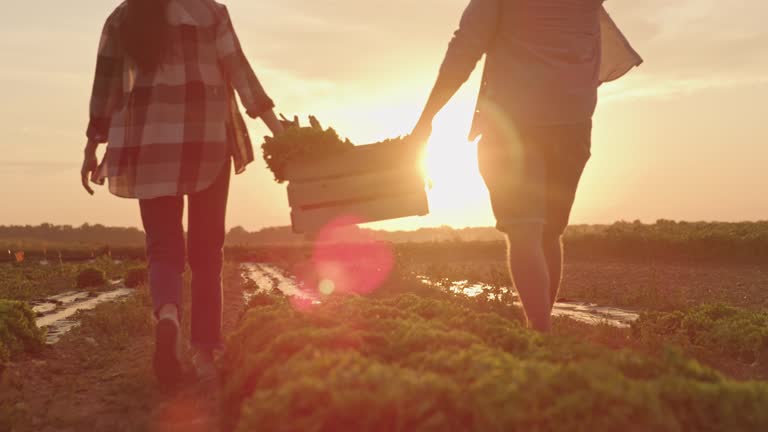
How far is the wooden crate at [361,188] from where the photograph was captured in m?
4.33

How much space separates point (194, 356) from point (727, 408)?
3.52 m

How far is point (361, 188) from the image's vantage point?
14.2 ft

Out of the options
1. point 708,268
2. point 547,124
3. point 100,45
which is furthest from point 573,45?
point 708,268

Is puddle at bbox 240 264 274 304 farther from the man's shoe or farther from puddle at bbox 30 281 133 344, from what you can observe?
the man's shoe

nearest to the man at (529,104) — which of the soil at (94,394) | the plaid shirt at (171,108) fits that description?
the plaid shirt at (171,108)

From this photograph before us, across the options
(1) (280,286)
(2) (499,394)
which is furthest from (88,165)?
(1) (280,286)

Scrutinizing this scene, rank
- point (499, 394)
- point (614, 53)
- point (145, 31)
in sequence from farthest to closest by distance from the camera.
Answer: point (614, 53) < point (145, 31) < point (499, 394)

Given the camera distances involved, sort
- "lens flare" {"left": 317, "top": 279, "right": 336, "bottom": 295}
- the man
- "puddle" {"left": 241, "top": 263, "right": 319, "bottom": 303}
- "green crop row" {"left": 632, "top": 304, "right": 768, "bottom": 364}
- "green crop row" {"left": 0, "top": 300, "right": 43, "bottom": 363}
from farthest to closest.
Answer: "lens flare" {"left": 317, "top": 279, "right": 336, "bottom": 295} → "puddle" {"left": 241, "top": 263, "right": 319, "bottom": 303} → "green crop row" {"left": 0, "top": 300, "right": 43, "bottom": 363} → "green crop row" {"left": 632, "top": 304, "right": 768, "bottom": 364} → the man

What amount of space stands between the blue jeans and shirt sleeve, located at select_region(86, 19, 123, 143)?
60cm

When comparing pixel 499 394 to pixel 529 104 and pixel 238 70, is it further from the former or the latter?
pixel 238 70

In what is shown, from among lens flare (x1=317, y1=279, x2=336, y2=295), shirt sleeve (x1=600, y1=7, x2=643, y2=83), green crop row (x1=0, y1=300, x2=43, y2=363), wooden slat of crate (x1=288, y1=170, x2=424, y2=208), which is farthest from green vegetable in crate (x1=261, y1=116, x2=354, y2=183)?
lens flare (x1=317, y1=279, x2=336, y2=295)

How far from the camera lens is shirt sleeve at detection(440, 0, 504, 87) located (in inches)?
155

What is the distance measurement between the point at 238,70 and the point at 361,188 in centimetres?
112

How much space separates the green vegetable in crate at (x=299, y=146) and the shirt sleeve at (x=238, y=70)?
1.03ft
